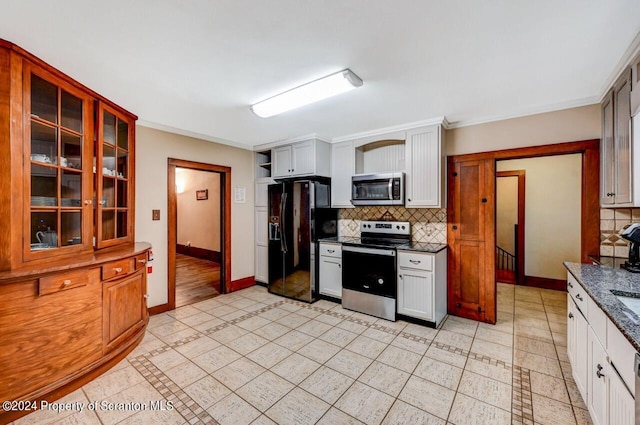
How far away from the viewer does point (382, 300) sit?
128 inches

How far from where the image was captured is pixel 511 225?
4.79 meters

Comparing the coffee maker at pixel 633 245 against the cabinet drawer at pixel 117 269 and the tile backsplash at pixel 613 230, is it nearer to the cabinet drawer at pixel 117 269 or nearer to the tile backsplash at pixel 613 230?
the tile backsplash at pixel 613 230

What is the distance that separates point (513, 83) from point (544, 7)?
97 centimetres

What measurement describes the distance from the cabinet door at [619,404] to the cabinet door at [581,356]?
1.57ft

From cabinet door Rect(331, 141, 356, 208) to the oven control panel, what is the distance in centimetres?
38

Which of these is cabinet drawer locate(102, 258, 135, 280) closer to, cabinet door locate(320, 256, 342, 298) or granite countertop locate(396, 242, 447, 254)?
cabinet door locate(320, 256, 342, 298)

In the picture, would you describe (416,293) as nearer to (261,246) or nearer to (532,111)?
(532,111)

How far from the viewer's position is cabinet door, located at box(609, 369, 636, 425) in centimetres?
107

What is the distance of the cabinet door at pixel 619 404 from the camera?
107 cm

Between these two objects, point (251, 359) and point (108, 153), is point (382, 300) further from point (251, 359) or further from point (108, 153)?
point (108, 153)

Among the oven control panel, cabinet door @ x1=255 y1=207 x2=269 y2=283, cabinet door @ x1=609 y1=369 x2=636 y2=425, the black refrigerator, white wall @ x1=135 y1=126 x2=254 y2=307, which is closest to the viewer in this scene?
cabinet door @ x1=609 y1=369 x2=636 y2=425

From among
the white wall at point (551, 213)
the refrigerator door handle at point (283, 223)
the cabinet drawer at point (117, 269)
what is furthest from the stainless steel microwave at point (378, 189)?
the cabinet drawer at point (117, 269)

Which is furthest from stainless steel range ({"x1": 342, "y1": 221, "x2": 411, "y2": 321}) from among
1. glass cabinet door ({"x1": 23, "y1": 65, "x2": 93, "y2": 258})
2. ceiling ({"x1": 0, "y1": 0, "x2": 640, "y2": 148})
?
glass cabinet door ({"x1": 23, "y1": 65, "x2": 93, "y2": 258})

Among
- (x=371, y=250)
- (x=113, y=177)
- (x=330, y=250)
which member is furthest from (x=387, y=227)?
(x=113, y=177)
